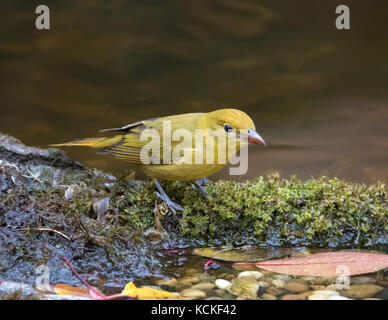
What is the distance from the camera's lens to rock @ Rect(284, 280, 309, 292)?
2.75 m

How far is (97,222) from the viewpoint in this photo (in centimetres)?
320

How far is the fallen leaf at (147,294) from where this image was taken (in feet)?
8.21

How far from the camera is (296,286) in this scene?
9.16ft

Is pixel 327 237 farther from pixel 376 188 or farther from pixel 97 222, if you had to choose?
pixel 97 222

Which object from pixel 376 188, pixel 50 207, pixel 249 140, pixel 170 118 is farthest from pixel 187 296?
pixel 376 188

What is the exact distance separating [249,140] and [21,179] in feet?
5.88

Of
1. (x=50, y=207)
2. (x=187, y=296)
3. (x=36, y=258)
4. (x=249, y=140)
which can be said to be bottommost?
(x=187, y=296)

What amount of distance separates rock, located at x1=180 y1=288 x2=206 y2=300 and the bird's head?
4.30 ft

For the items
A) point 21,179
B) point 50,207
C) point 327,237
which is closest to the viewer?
point 50,207

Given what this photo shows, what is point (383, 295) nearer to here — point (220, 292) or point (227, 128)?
point (220, 292)

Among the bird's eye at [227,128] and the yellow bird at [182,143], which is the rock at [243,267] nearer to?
the yellow bird at [182,143]

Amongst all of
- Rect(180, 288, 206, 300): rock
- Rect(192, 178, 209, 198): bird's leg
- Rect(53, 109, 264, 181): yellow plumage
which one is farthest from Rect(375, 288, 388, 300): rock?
Rect(192, 178, 209, 198): bird's leg

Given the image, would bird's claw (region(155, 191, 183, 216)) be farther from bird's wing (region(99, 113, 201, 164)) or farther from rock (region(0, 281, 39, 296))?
rock (region(0, 281, 39, 296))

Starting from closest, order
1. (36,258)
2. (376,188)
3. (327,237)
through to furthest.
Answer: (36,258) < (327,237) < (376,188)
